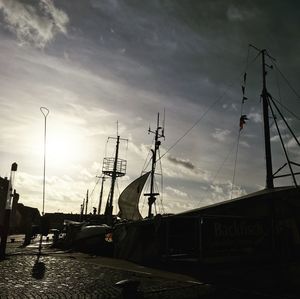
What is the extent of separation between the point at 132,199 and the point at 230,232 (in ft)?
126

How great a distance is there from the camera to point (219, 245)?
14.0 m

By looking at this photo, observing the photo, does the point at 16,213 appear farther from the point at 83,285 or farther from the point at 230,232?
the point at 83,285

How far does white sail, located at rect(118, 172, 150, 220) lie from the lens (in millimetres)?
50469

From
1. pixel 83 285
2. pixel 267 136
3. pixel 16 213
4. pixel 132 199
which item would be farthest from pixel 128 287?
pixel 16 213

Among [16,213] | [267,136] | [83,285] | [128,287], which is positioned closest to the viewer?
[128,287]

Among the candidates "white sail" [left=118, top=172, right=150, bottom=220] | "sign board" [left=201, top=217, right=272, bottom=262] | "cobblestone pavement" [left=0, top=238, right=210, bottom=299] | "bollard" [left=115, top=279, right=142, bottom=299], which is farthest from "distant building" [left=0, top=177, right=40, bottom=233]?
"bollard" [left=115, top=279, right=142, bottom=299]

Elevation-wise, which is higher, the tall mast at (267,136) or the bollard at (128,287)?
the tall mast at (267,136)

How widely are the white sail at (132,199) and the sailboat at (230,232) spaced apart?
33.3 m

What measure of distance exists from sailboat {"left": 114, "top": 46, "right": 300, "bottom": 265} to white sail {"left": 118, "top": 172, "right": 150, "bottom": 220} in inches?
1312

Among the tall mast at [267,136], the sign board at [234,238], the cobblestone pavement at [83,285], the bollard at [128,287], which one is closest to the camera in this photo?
the bollard at [128,287]

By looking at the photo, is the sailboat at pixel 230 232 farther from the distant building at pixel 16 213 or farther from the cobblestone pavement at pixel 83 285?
the distant building at pixel 16 213

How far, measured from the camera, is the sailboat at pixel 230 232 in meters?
14.1

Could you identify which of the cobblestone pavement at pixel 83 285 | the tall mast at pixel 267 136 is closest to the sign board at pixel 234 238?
the tall mast at pixel 267 136

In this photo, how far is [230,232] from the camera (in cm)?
1434
